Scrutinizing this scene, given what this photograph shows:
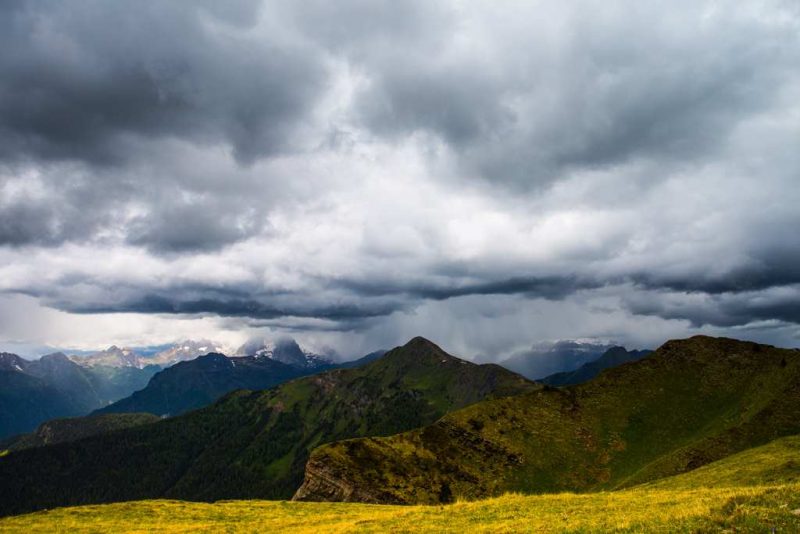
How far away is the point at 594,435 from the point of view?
145375 mm

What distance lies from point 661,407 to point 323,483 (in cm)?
10995

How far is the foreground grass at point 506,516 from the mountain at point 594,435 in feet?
195

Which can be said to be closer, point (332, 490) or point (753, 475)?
point (753, 475)

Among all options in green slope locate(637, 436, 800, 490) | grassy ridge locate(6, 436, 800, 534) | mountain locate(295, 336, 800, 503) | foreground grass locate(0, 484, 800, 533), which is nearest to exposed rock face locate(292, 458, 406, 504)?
mountain locate(295, 336, 800, 503)

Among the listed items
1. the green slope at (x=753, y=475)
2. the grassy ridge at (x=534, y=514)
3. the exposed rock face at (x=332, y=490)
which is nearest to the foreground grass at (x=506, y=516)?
the grassy ridge at (x=534, y=514)

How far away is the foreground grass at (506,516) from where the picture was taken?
2172 cm

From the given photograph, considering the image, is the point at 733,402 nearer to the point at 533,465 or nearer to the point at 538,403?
the point at 538,403

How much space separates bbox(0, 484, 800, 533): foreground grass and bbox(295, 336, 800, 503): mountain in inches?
2337

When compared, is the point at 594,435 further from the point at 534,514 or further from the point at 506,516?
the point at 506,516

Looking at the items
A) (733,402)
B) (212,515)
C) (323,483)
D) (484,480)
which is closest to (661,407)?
(733,402)

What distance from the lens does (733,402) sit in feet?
499

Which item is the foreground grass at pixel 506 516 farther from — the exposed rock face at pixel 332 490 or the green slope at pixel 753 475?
the exposed rock face at pixel 332 490

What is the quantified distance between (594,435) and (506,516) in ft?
426

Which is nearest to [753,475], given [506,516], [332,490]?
[506,516]
